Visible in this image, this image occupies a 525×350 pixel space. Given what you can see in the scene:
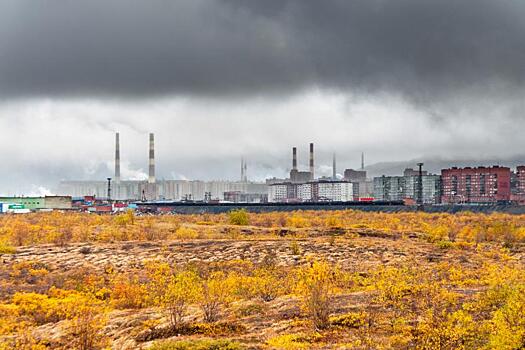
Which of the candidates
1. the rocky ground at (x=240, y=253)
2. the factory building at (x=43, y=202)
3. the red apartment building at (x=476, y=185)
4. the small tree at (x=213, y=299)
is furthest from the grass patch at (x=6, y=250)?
the red apartment building at (x=476, y=185)

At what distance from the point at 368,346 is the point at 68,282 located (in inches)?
816

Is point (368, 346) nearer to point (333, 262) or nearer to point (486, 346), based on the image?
point (486, 346)

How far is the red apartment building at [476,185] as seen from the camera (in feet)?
578

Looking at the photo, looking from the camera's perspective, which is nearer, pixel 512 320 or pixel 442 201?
pixel 512 320

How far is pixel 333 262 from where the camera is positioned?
125 ft

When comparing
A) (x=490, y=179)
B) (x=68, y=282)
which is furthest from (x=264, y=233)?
(x=490, y=179)

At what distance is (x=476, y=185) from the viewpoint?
593ft

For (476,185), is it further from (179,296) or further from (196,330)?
(196,330)

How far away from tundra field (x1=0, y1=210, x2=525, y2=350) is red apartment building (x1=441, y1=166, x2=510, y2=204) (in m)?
145

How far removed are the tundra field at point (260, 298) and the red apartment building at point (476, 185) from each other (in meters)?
145

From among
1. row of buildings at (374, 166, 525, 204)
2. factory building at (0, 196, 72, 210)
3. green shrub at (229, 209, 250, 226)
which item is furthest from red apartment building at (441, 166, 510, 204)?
factory building at (0, 196, 72, 210)

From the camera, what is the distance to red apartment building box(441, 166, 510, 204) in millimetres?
176250

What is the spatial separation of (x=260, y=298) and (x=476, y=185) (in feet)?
567

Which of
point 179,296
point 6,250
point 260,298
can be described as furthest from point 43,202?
point 179,296
